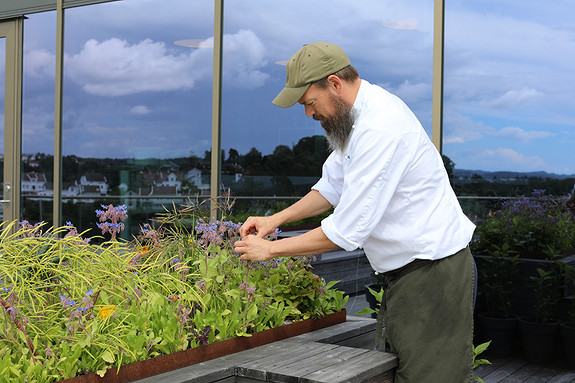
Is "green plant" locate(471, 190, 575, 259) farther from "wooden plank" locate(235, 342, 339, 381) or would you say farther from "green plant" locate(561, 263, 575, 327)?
"wooden plank" locate(235, 342, 339, 381)

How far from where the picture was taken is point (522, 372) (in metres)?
3.46

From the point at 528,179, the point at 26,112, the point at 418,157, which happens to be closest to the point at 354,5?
the point at 528,179

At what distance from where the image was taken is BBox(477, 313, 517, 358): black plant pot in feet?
11.9

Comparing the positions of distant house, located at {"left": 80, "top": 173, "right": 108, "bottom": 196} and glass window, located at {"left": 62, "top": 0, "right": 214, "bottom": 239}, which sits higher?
glass window, located at {"left": 62, "top": 0, "right": 214, "bottom": 239}

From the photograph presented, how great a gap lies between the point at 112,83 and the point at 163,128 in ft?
2.06

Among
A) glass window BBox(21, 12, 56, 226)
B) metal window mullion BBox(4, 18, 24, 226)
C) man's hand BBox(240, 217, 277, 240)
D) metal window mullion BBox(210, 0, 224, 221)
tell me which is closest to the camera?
man's hand BBox(240, 217, 277, 240)

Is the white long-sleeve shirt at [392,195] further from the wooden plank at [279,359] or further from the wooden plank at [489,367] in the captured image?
the wooden plank at [489,367]

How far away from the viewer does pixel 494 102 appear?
144 inches

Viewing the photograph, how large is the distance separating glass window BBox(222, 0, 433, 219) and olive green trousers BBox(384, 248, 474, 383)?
84.4 inches

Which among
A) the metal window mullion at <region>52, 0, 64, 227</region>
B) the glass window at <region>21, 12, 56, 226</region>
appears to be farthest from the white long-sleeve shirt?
the glass window at <region>21, 12, 56, 226</region>

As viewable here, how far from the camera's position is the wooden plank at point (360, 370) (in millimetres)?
1481

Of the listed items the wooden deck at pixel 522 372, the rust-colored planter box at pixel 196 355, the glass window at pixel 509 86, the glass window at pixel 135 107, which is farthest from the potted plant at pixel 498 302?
the glass window at pixel 135 107

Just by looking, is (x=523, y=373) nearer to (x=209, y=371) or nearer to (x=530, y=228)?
(x=530, y=228)

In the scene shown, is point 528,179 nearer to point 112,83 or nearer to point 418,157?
point 418,157
